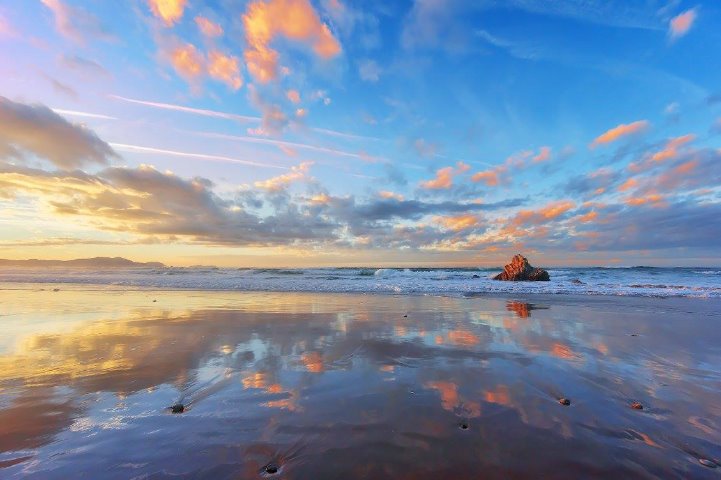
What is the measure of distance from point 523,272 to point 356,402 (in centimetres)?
3073

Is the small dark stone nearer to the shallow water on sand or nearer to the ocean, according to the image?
the shallow water on sand

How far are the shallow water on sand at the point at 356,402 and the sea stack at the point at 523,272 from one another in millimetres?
23052

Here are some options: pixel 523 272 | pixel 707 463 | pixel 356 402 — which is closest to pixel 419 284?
pixel 523 272

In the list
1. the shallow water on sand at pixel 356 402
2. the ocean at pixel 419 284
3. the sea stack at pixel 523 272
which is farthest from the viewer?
the sea stack at pixel 523 272

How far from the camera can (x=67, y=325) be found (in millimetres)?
9102

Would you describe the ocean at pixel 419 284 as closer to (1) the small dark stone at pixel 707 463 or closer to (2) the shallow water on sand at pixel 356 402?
(2) the shallow water on sand at pixel 356 402

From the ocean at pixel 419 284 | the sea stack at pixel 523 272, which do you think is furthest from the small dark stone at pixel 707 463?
the sea stack at pixel 523 272

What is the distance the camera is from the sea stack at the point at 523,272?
102ft

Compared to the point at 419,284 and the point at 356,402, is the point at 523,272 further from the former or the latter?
the point at 356,402

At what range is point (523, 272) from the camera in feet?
103

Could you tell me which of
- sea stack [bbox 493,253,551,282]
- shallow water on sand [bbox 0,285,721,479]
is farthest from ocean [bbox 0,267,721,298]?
shallow water on sand [bbox 0,285,721,479]

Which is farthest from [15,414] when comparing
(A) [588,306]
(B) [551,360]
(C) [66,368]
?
(A) [588,306]

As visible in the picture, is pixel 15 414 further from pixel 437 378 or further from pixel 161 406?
pixel 437 378

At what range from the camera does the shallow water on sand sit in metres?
2.96
